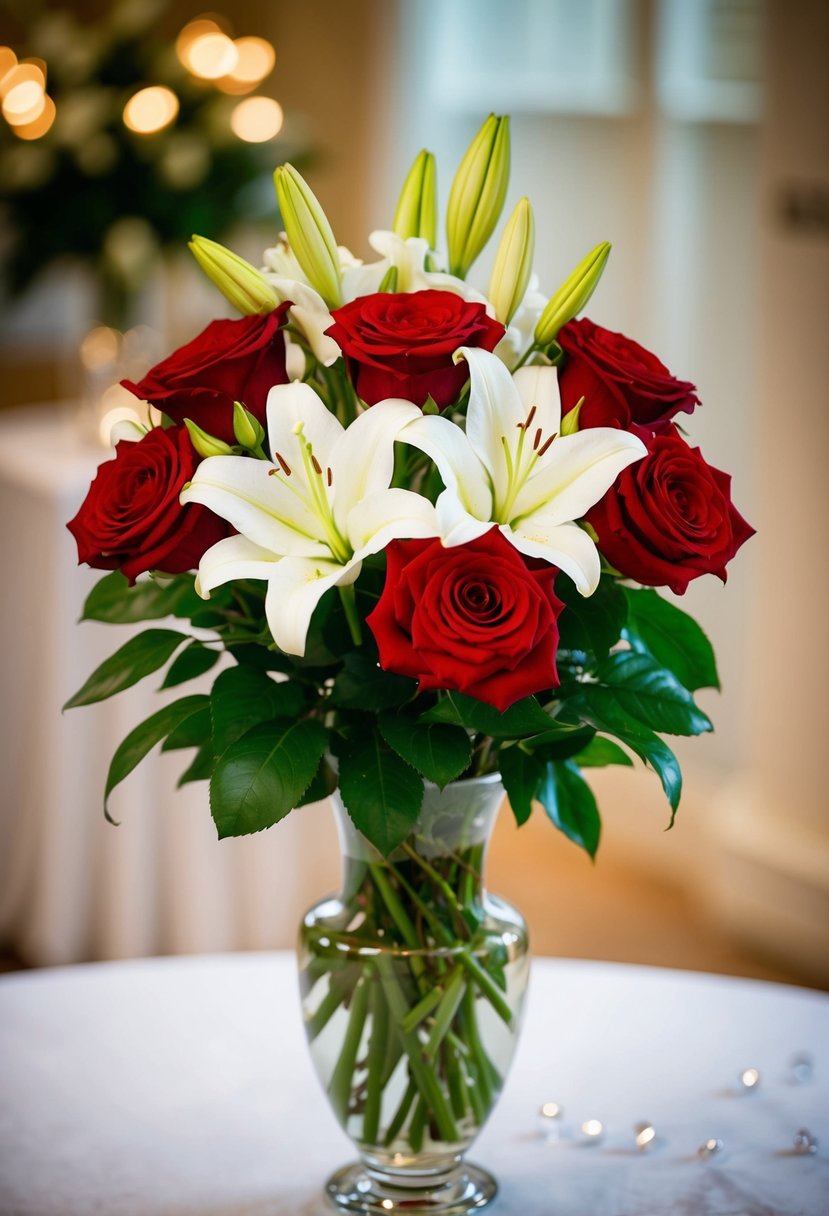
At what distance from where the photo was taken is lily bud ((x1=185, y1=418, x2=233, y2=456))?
28.0 inches

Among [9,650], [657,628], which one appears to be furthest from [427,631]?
[9,650]

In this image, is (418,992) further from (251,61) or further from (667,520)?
(251,61)

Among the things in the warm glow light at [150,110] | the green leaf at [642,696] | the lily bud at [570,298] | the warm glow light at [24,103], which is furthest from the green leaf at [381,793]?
the warm glow light at [24,103]

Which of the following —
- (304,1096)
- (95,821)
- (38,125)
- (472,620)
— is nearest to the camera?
(472,620)

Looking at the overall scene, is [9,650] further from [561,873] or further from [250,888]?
[561,873]

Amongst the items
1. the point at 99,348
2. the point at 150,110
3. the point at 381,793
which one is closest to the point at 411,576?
the point at 381,793

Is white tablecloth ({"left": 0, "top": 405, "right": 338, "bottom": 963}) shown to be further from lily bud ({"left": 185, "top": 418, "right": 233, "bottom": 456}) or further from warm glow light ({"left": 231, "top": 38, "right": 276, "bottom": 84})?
lily bud ({"left": 185, "top": 418, "right": 233, "bottom": 456})

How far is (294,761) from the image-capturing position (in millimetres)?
710

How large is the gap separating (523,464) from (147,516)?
7.3 inches

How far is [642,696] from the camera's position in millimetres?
777

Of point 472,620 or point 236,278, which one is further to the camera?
point 236,278

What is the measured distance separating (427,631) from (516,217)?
0.27 meters

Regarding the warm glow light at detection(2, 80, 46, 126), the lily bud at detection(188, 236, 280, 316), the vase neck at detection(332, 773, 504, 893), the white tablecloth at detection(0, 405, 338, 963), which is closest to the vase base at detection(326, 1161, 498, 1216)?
the vase neck at detection(332, 773, 504, 893)

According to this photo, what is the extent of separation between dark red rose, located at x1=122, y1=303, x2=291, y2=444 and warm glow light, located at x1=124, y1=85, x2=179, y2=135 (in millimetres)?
2185
